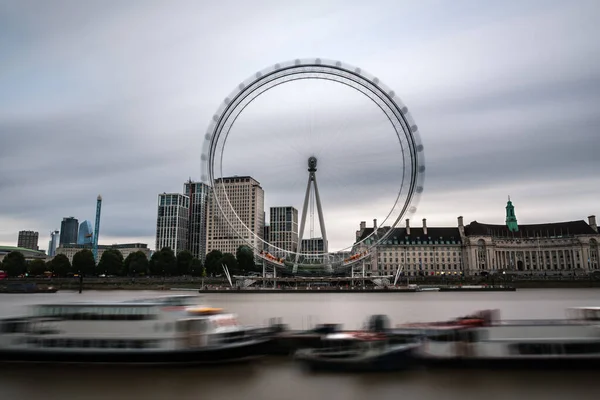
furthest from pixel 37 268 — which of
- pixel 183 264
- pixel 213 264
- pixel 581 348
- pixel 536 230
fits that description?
pixel 536 230

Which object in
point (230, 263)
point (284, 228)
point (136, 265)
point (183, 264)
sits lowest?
point (136, 265)

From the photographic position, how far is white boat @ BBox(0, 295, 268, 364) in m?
19.1

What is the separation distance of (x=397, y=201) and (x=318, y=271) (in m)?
41.4

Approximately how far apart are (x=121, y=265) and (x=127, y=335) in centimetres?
11545

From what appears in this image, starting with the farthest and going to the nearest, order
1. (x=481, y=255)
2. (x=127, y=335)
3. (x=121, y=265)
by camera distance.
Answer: (x=481, y=255)
(x=121, y=265)
(x=127, y=335)

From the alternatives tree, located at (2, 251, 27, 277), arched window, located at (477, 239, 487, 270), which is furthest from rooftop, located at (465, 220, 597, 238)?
tree, located at (2, 251, 27, 277)

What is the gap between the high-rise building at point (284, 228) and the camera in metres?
174

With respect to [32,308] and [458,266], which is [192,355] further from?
[458,266]

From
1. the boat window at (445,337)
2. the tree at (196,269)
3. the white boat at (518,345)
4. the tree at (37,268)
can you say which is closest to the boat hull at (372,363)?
the white boat at (518,345)

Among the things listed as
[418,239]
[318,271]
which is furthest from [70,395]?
[418,239]

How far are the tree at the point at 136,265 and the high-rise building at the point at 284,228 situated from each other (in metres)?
54.6

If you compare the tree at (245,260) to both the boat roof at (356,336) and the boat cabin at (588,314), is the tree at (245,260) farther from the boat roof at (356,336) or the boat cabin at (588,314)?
the boat cabin at (588,314)

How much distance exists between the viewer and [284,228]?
7062 inches

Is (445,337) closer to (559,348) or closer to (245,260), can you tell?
(559,348)
